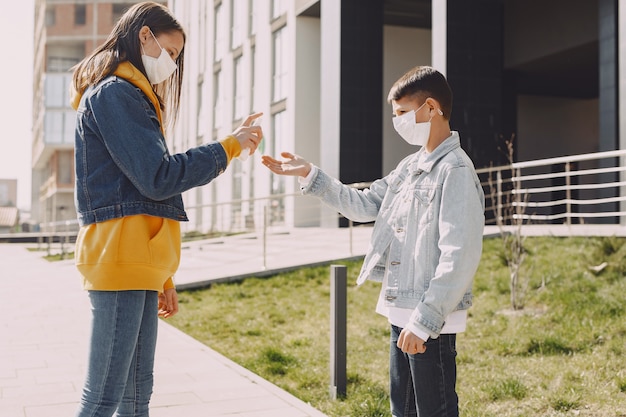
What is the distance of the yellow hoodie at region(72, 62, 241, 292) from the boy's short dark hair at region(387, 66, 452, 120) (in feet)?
3.40

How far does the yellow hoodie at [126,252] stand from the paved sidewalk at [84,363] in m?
2.43

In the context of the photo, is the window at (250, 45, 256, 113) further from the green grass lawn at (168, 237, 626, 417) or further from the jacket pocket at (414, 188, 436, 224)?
the jacket pocket at (414, 188, 436, 224)

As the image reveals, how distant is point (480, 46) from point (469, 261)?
15.8 metres

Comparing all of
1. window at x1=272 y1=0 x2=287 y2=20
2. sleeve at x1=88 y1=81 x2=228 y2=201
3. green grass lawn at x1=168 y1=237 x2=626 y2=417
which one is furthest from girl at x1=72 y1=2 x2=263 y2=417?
window at x1=272 y1=0 x2=287 y2=20

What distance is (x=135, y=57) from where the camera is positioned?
8.53ft

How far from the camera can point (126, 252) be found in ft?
7.89

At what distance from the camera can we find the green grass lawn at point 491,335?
4887mm

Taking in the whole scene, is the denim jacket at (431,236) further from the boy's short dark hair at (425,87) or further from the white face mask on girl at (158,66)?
the white face mask on girl at (158,66)

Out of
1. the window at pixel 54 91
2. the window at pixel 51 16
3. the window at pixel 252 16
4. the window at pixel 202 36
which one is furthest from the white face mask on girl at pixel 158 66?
the window at pixel 51 16

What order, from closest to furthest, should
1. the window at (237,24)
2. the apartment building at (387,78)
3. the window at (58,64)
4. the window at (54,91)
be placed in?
the apartment building at (387,78)
the window at (237,24)
the window at (54,91)
the window at (58,64)

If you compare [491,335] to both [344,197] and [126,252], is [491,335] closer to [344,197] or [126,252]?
[344,197]

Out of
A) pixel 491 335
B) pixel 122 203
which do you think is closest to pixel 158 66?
pixel 122 203

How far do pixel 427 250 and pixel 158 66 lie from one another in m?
1.22

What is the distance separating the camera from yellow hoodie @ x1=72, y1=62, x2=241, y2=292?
2395mm
